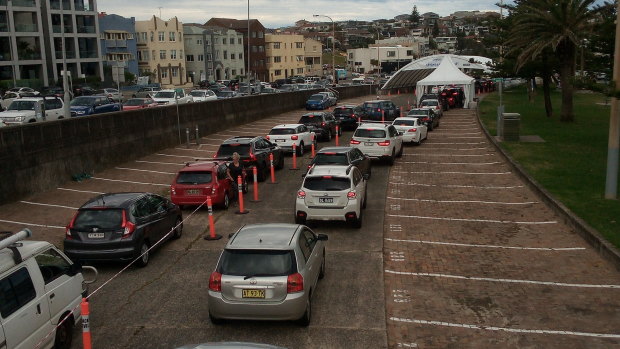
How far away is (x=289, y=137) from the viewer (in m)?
27.1

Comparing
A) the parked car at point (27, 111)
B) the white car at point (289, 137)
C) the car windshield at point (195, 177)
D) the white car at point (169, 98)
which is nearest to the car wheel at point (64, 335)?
the car windshield at point (195, 177)

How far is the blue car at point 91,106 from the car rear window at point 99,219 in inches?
939

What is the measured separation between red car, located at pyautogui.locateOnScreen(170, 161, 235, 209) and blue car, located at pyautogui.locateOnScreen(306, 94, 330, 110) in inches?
1325

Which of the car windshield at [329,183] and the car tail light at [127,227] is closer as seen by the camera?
the car tail light at [127,227]

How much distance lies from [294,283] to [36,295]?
358cm

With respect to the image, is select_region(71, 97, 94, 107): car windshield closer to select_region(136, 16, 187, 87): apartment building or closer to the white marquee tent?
the white marquee tent

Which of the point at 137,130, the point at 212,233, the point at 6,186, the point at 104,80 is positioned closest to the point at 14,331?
the point at 212,233

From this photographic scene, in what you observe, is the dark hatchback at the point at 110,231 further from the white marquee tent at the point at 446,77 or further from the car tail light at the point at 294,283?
the white marquee tent at the point at 446,77

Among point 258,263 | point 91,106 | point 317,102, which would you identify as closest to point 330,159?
point 258,263

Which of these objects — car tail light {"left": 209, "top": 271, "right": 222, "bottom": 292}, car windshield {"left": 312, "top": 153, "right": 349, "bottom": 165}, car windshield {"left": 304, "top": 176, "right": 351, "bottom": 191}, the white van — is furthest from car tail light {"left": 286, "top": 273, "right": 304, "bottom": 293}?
car windshield {"left": 312, "top": 153, "right": 349, "bottom": 165}

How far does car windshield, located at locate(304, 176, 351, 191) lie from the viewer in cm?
1544

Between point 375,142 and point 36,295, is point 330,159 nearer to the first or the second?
point 375,142

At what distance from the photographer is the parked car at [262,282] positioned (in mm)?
9234

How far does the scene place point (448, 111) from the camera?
53.4 m
